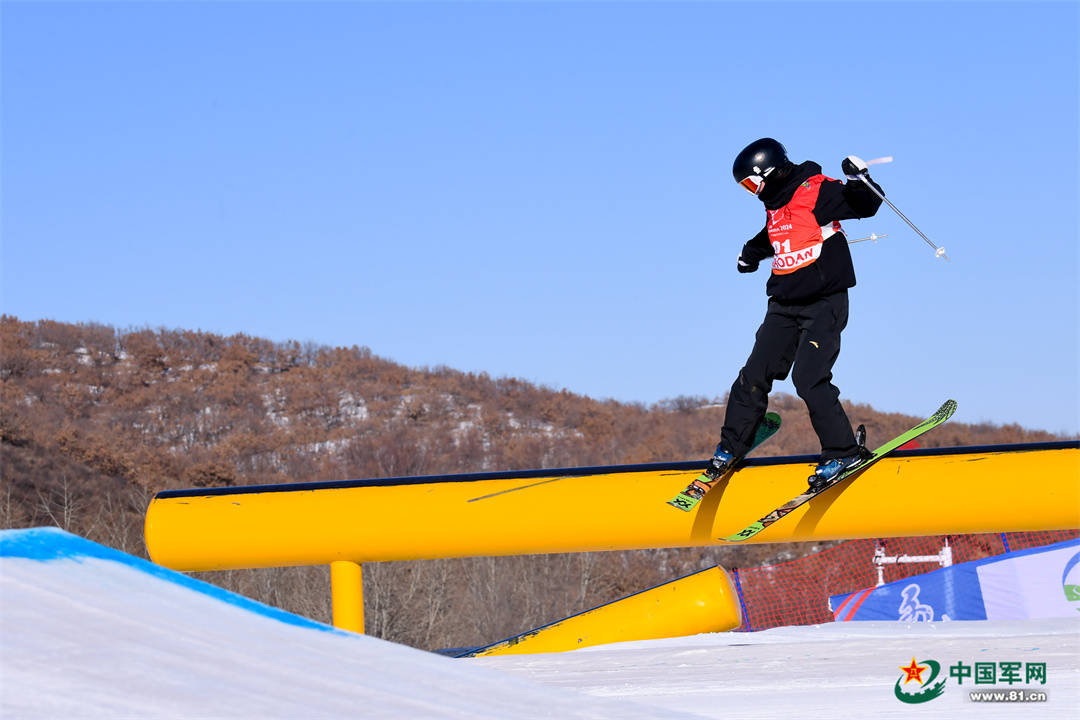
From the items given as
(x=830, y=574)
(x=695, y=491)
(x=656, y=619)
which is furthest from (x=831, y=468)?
(x=830, y=574)

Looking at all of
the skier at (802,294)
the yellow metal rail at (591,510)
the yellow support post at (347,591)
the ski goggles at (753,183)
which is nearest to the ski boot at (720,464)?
the skier at (802,294)

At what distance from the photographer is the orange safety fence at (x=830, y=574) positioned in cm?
2188

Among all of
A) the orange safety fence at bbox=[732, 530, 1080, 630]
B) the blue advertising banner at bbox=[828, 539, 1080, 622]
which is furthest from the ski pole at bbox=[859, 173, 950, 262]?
the orange safety fence at bbox=[732, 530, 1080, 630]

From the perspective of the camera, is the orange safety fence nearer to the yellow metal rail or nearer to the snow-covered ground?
the yellow metal rail

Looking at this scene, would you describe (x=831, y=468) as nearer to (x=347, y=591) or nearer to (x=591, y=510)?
(x=591, y=510)

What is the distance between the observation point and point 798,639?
16.2 feet

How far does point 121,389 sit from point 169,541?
5263 cm

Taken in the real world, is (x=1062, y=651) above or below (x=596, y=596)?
above

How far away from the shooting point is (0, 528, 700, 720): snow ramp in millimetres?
2098

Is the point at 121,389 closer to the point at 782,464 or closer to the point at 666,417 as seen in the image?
the point at 666,417

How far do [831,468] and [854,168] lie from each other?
53.7 inches

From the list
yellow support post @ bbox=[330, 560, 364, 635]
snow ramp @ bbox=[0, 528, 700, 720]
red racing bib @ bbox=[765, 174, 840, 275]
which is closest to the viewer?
snow ramp @ bbox=[0, 528, 700, 720]

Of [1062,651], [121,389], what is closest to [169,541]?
[1062,651]

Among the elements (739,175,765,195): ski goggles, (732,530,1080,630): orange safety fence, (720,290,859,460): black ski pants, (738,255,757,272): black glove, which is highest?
(739,175,765,195): ski goggles
